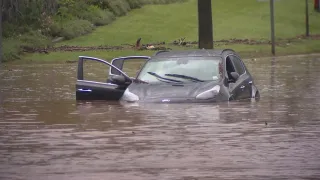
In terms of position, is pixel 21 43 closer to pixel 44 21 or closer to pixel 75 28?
pixel 44 21

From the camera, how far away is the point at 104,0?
155ft

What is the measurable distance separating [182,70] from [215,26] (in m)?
26.7

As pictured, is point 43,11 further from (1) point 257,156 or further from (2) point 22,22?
(1) point 257,156

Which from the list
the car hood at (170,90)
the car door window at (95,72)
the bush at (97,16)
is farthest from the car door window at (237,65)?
the bush at (97,16)

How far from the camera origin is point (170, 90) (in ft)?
54.2

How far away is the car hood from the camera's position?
53.4 ft

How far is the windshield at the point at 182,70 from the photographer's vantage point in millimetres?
17047

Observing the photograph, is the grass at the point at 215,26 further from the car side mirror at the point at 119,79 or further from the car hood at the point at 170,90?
the car hood at the point at 170,90

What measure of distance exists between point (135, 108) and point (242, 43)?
23.1 metres

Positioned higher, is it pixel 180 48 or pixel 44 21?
pixel 44 21

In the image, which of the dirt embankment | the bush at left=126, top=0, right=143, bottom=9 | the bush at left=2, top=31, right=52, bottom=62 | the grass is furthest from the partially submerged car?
the bush at left=126, top=0, right=143, bottom=9

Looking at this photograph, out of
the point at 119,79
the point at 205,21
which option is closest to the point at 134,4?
the point at 205,21

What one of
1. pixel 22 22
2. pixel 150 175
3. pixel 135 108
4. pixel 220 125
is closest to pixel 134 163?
pixel 150 175

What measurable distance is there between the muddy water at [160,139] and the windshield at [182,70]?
855mm
